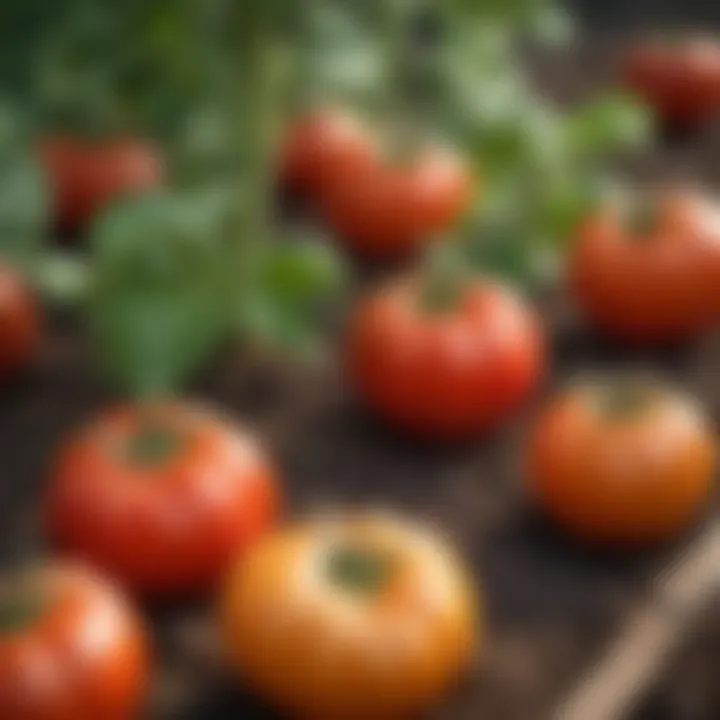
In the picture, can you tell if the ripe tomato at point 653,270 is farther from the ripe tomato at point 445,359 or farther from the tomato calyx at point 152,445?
the tomato calyx at point 152,445

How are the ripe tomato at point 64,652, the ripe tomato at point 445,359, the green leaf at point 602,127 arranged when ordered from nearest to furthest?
the ripe tomato at point 64,652, the ripe tomato at point 445,359, the green leaf at point 602,127

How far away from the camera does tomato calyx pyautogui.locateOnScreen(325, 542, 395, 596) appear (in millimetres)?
706

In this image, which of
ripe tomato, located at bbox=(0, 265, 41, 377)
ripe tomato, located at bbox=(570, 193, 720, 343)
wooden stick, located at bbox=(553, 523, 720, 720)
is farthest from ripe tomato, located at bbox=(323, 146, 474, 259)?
wooden stick, located at bbox=(553, 523, 720, 720)

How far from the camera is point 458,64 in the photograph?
1.16 m

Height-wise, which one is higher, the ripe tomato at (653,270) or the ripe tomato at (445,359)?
the ripe tomato at (653,270)

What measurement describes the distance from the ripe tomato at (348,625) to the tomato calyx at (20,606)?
9 cm

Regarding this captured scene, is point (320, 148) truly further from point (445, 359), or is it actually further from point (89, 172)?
point (445, 359)

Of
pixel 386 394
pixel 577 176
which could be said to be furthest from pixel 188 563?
pixel 577 176

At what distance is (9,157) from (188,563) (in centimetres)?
22

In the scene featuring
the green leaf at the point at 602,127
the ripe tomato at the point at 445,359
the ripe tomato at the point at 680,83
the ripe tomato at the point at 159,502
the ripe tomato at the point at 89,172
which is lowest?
the ripe tomato at the point at 159,502

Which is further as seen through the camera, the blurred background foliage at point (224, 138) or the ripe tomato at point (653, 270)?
the ripe tomato at point (653, 270)

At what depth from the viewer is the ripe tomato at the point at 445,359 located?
0.90 meters

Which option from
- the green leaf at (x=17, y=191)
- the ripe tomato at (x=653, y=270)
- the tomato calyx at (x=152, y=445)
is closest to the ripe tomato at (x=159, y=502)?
the tomato calyx at (x=152, y=445)

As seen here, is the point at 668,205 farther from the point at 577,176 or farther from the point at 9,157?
the point at 9,157
